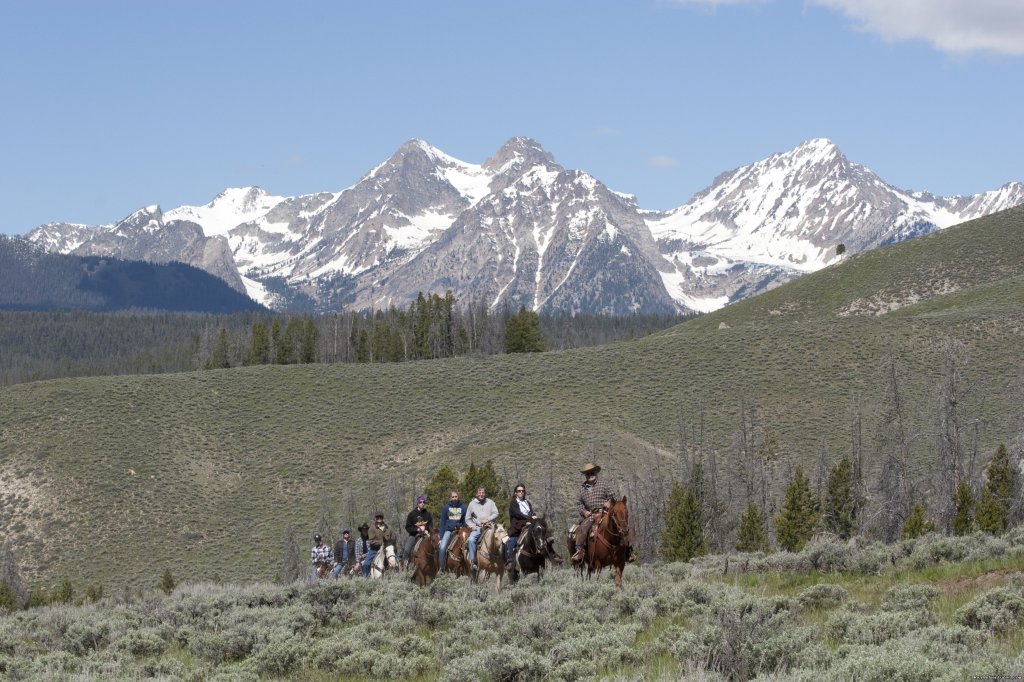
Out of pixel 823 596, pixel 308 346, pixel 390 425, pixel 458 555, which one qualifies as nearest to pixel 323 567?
pixel 458 555

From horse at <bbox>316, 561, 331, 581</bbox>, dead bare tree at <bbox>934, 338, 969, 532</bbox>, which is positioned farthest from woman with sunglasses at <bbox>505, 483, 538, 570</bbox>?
dead bare tree at <bbox>934, 338, 969, 532</bbox>

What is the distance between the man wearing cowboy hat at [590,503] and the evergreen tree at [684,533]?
1364 inches

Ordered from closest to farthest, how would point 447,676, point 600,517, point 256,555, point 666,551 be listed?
point 447,676 → point 600,517 → point 666,551 → point 256,555

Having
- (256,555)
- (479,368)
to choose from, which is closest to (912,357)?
(479,368)

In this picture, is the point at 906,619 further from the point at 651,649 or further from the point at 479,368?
the point at 479,368

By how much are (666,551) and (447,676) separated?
4742cm

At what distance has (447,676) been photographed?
1184 centimetres

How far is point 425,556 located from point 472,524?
153 cm

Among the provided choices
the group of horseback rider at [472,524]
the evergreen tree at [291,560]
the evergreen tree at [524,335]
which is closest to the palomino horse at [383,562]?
the group of horseback rider at [472,524]

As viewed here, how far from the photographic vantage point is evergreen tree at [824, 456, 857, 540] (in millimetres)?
63531

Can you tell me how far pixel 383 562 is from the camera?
28.8 m

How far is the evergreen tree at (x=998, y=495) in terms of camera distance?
52688mm

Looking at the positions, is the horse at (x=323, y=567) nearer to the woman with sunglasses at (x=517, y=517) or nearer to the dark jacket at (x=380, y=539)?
the dark jacket at (x=380, y=539)

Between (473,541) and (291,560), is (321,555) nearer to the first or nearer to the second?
(473,541)
